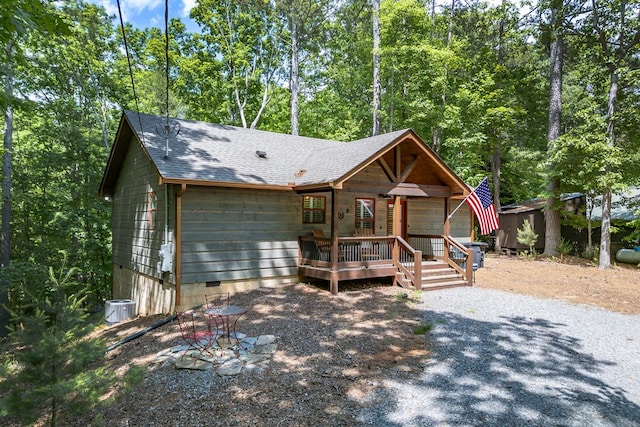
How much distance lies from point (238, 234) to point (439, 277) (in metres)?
Answer: 5.79

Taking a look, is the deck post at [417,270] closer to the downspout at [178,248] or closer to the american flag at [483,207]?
the american flag at [483,207]

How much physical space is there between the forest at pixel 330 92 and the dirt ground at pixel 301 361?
6462mm

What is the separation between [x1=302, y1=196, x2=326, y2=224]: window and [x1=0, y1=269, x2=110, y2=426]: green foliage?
7.88 metres

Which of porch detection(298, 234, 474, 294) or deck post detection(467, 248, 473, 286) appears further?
deck post detection(467, 248, 473, 286)

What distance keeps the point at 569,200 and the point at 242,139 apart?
1722 cm

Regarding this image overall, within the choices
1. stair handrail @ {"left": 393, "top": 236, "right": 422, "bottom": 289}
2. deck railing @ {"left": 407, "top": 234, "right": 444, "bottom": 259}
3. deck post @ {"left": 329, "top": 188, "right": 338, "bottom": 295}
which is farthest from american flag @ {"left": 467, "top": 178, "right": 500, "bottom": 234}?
deck post @ {"left": 329, "top": 188, "right": 338, "bottom": 295}

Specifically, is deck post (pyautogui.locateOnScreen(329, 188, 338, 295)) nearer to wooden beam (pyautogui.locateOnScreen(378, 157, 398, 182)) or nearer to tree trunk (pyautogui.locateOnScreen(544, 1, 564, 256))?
wooden beam (pyautogui.locateOnScreen(378, 157, 398, 182))

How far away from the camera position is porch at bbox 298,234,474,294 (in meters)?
9.88

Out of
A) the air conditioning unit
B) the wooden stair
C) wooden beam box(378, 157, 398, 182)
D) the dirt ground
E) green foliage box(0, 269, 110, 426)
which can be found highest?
wooden beam box(378, 157, 398, 182)

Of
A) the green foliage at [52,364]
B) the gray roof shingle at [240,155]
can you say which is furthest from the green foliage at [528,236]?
the green foliage at [52,364]

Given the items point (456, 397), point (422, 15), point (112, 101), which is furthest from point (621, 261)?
point (112, 101)

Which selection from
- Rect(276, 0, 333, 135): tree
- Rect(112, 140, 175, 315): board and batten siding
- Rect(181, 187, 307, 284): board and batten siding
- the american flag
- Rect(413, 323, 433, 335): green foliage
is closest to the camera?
Rect(413, 323, 433, 335): green foliage

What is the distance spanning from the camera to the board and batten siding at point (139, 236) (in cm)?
998

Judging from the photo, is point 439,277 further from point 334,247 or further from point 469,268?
point 334,247
